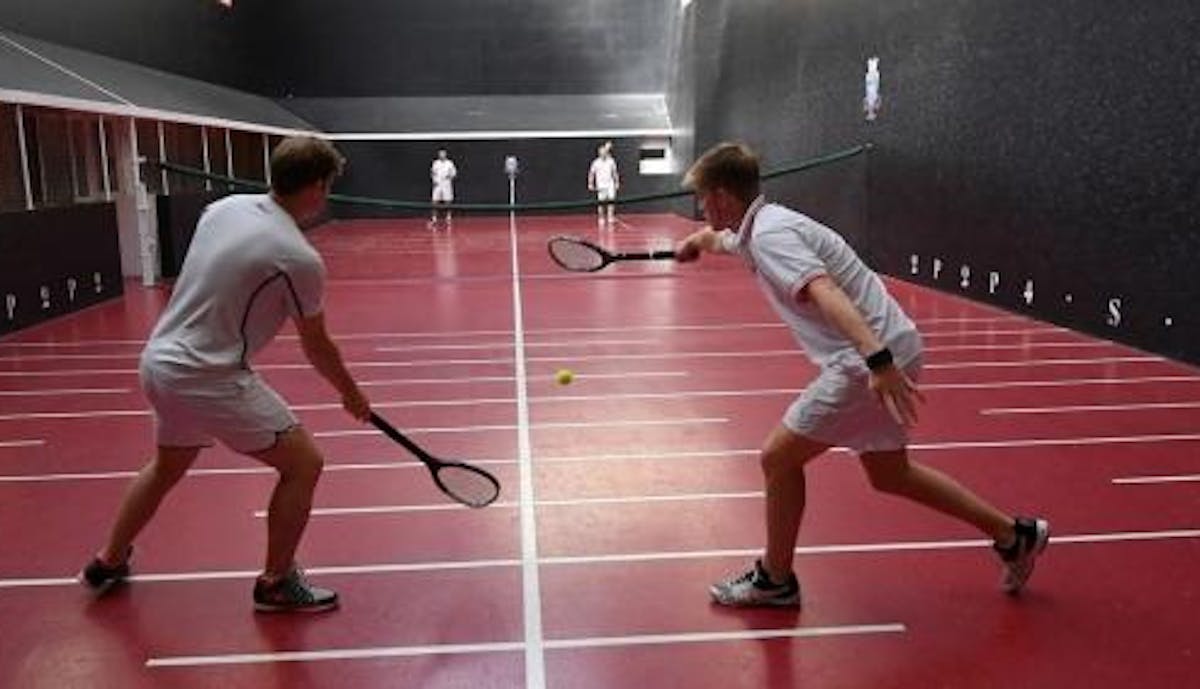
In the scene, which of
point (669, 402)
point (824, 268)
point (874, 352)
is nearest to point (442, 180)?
point (669, 402)

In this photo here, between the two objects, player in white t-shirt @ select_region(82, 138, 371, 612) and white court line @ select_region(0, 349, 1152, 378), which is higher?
player in white t-shirt @ select_region(82, 138, 371, 612)

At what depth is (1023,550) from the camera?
391 cm

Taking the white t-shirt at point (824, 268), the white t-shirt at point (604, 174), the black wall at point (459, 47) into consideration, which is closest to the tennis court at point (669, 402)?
the white t-shirt at point (824, 268)

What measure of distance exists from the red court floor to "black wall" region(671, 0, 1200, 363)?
2.17 feet

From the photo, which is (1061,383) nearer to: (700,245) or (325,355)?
(700,245)

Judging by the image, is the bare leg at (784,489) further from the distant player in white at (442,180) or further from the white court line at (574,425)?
the distant player in white at (442,180)

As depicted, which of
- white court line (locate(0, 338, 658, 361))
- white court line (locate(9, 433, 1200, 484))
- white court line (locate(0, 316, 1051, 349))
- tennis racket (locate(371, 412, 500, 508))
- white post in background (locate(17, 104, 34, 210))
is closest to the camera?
tennis racket (locate(371, 412, 500, 508))

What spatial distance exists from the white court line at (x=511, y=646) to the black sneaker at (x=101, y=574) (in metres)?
0.65

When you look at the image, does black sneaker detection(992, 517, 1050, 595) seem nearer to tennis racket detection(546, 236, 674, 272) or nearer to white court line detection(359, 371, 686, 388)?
tennis racket detection(546, 236, 674, 272)

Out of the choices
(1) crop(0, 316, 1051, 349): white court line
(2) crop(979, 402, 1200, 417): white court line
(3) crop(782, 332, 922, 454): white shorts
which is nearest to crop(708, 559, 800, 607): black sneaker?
(3) crop(782, 332, 922, 454): white shorts

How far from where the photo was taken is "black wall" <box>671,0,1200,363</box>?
26.1 ft

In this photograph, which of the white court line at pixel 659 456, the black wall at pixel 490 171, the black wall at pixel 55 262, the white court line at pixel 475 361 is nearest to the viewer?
the white court line at pixel 659 456

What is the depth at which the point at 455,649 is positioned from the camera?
3.67m

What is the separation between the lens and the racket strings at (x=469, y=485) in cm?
429
